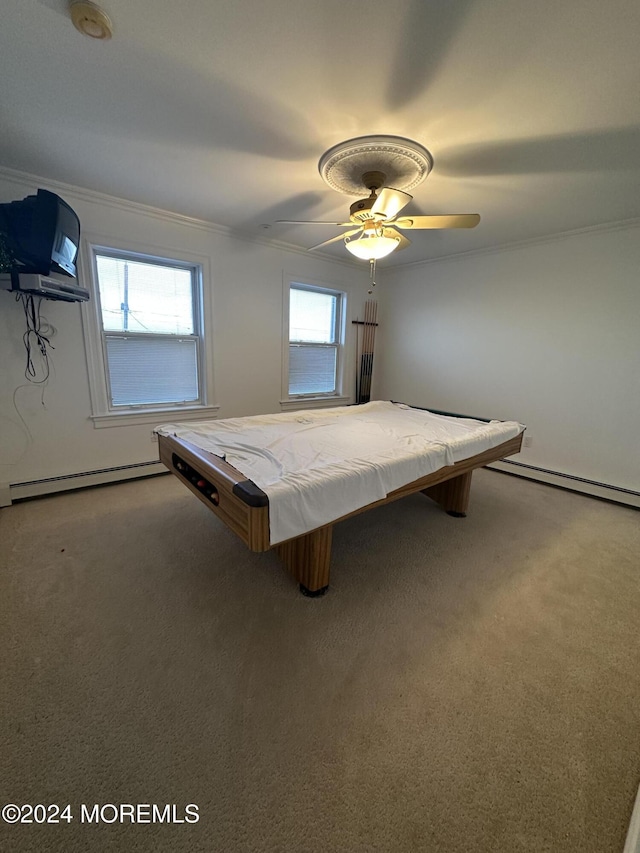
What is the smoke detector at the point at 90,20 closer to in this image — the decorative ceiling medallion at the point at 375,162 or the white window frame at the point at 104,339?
the decorative ceiling medallion at the point at 375,162

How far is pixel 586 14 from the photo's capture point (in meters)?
1.12

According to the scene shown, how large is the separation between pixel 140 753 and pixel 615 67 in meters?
3.05

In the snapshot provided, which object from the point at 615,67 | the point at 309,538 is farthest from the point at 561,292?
the point at 309,538

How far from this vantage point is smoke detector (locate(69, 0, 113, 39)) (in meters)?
1.15

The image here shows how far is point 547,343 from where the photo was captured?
10.9 ft

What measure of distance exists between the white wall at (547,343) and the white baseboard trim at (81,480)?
3.42 meters

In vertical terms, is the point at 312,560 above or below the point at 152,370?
below

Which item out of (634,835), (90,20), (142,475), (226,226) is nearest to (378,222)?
(90,20)

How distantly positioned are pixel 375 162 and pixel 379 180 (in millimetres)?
105

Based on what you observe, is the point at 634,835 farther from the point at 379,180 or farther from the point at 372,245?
the point at 379,180

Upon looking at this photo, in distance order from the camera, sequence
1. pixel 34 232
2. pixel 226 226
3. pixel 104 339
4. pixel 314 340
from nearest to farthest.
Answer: pixel 34 232
pixel 104 339
pixel 226 226
pixel 314 340

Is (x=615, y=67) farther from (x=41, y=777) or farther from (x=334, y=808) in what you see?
(x=41, y=777)

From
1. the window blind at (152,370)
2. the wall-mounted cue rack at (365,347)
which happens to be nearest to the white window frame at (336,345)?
the wall-mounted cue rack at (365,347)

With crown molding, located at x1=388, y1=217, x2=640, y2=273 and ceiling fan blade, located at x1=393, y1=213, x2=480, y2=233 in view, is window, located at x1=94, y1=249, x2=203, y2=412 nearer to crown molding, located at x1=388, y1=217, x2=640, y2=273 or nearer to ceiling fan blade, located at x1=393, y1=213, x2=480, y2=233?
ceiling fan blade, located at x1=393, y1=213, x2=480, y2=233
